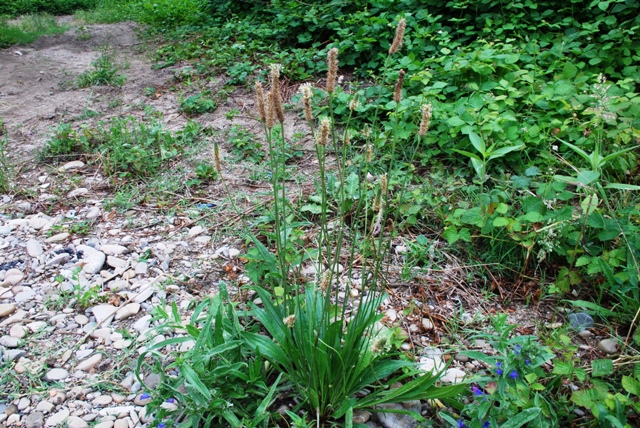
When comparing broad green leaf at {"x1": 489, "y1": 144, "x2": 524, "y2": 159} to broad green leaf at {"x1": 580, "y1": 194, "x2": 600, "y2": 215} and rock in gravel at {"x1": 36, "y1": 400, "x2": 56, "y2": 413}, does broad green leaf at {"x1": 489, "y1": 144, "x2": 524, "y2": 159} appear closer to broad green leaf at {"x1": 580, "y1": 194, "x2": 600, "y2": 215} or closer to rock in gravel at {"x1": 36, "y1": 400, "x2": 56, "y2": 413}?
broad green leaf at {"x1": 580, "y1": 194, "x2": 600, "y2": 215}

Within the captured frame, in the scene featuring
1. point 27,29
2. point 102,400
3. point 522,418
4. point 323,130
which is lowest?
point 102,400

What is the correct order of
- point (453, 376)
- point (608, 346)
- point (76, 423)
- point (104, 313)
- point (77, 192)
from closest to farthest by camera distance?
point (76, 423)
point (453, 376)
point (608, 346)
point (104, 313)
point (77, 192)

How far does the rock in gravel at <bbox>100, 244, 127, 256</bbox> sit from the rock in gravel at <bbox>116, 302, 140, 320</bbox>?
19.1 inches

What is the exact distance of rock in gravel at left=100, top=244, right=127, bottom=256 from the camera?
2.72 m

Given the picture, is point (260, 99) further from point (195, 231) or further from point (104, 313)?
point (195, 231)

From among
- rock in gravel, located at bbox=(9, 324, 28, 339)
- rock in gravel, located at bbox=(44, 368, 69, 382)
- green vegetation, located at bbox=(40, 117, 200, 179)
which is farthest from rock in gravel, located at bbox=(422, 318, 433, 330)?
green vegetation, located at bbox=(40, 117, 200, 179)

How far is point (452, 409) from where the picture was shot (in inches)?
69.1

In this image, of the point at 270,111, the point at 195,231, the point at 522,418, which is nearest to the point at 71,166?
the point at 195,231

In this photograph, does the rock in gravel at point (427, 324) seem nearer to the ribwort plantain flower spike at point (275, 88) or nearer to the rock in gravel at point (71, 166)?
the ribwort plantain flower spike at point (275, 88)

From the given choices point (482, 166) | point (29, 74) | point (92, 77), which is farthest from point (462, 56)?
point (29, 74)

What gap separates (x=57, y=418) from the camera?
1.79 m

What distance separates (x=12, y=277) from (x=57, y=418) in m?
1.08

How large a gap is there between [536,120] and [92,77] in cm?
436

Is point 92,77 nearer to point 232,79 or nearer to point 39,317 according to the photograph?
point 232,79
